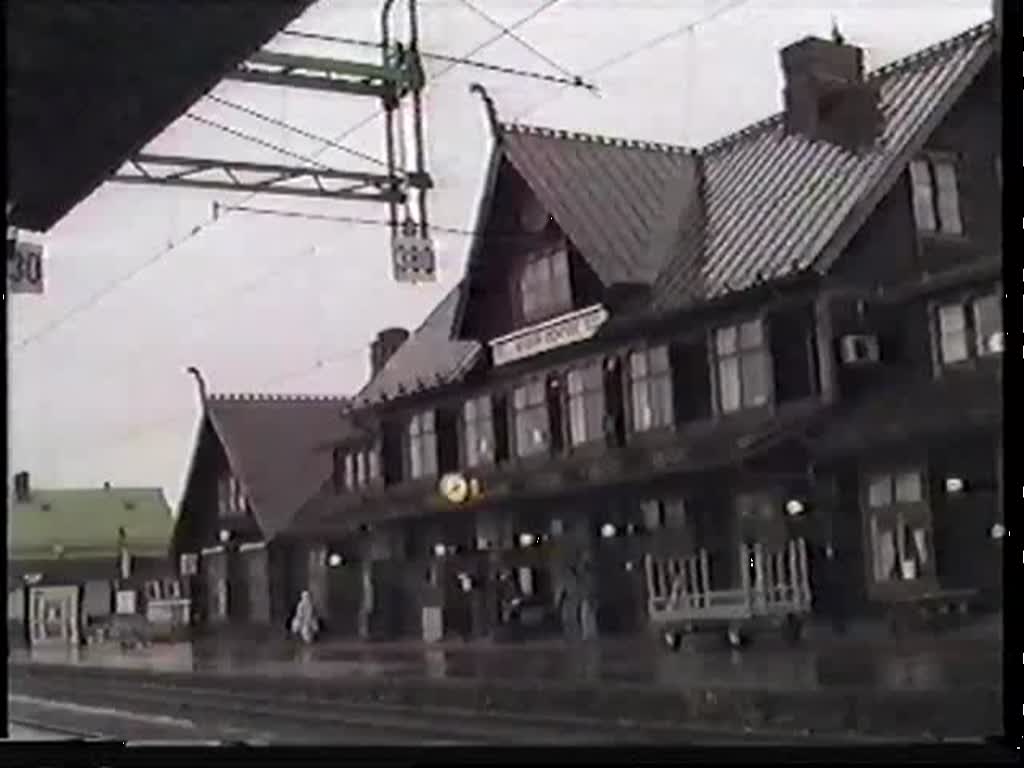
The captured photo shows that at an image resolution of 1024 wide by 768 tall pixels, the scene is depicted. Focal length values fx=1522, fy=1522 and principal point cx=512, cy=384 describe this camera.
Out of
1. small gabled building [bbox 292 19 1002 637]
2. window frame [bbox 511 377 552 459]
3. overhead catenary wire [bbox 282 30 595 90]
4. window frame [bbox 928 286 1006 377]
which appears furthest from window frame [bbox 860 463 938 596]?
overhead catenary wire [bbox 282 30 595 90]

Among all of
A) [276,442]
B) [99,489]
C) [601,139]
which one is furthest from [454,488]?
[99,489]

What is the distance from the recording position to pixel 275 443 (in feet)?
13.0

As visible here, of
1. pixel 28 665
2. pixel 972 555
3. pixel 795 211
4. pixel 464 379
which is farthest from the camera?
pixel 28 665

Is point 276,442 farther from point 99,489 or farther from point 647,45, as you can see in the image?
point 647,45

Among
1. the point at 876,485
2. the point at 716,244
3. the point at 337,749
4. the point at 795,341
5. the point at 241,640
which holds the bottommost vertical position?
the point at 337,749

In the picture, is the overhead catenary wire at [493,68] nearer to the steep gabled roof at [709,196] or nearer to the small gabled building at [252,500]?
the steep gabled roof at [709,196]

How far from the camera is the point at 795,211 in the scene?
340 centimetres

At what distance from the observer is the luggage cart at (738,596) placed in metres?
3.31

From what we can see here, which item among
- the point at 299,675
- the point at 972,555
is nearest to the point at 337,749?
the point at 299,675

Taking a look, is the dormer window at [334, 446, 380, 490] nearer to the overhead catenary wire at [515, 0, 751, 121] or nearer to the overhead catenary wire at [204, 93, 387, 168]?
the overhead catenary wire at [204, 93, 387, 168]

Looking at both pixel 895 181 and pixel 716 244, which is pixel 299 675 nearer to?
pixel 716 244

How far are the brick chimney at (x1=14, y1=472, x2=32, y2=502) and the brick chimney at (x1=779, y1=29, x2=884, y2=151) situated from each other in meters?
2.20

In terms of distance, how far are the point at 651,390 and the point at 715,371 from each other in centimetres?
17

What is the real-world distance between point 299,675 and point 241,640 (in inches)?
8.5
